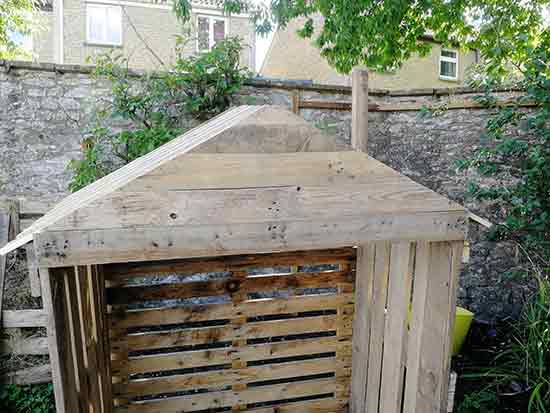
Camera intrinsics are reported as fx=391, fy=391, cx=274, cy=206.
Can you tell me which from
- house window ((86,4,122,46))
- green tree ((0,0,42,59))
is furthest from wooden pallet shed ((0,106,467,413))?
house window ((86,4,122,46))

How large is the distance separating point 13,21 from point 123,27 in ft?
11.1

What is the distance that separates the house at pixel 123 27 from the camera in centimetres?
902

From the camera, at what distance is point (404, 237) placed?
64.8 inches

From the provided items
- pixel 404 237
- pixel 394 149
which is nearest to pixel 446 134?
pixel 394 149

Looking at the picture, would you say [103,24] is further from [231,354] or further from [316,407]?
[316,407]

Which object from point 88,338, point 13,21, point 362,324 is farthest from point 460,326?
point 13,21

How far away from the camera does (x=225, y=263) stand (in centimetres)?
261

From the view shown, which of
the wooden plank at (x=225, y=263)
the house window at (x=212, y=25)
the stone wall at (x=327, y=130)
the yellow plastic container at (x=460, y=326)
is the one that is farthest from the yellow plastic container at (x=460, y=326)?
the house window at (x=212, y=25)

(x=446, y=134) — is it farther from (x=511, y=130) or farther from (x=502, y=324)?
(x=502, y=324)

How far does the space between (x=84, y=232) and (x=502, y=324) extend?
14.0 feet

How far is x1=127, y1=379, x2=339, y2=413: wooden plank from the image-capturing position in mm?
2652

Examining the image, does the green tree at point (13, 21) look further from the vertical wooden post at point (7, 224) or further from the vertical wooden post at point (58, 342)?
the vertical wooden post at point (58, 342)

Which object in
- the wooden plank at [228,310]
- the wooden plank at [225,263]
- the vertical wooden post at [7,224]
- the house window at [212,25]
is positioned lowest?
the wooden plank at [228,310]

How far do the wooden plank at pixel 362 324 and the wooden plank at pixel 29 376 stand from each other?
2.30m
